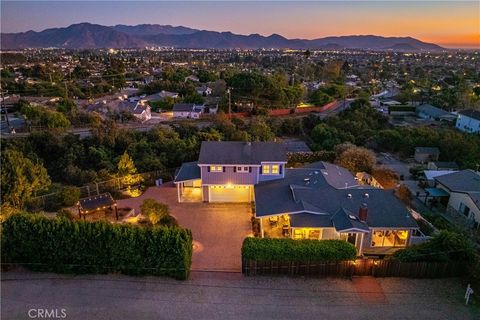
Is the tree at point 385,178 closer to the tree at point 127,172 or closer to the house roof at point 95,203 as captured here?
the tree at point 127,172

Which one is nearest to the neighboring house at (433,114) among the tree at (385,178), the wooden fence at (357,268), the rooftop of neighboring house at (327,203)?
the tree at (385,178)

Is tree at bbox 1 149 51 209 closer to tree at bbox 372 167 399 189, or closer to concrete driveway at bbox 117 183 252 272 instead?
concrete driveway at bbox 117 183 252 272

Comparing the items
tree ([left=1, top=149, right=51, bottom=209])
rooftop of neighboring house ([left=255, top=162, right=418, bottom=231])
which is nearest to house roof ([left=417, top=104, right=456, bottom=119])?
rooftop of neighboring house ([left=255, top=162, right=418, bottom=231])

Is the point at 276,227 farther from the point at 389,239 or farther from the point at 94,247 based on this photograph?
the point at 94,247

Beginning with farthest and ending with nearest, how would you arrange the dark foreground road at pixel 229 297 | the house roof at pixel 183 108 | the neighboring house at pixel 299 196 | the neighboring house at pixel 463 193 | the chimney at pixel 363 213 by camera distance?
1. the house roof at pixel 183 108
2. the neighboring house at pixel 463 193
3. the neighboring house at pixel 299 196
4. the chimney at pixel 363 213
5. the dark foreground road at pixel 229 297

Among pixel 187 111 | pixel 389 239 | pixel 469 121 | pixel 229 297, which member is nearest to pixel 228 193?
pixel 229 297

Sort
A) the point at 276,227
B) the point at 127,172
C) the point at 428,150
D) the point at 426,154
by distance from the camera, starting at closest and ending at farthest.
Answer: the point at 276,227, the point at 127,172, the point at 426,154, the point at 428,150

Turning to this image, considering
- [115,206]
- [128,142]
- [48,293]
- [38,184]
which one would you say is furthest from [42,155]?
[48,293]

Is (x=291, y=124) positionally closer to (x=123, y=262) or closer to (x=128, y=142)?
(x=128, y=142)
